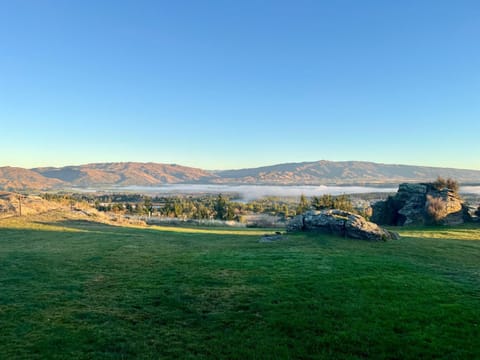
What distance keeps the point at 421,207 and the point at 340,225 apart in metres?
27.9

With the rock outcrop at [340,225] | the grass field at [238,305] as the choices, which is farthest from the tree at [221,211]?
the grass field at [238,305]

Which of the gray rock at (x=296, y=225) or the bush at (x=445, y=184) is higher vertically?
the bush at (x=445, y=184)

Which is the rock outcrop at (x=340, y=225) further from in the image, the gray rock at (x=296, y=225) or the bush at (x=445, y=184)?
the bush at (x=445, y=184)

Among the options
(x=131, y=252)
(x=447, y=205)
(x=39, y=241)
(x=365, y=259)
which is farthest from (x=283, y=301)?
(x=447, y=205)

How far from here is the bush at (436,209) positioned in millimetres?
47062

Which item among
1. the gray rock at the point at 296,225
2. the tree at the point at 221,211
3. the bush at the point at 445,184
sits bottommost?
the tree at the point at 221,211

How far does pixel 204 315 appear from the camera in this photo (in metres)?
11.4

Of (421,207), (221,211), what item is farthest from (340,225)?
(221,211)

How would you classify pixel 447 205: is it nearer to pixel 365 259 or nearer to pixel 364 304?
pixel 365 259

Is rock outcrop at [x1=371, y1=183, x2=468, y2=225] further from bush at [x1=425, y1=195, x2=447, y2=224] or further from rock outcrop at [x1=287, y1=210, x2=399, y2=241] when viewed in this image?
rock outcrop at [x1=287, y1=210, x2=399, y2=241]

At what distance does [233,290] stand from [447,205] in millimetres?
44938

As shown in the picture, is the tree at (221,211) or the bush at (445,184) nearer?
the bush at (445,184)

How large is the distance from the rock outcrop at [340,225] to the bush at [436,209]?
1909 centimetres

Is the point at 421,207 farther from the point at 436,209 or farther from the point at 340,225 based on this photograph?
the point at 340,225
